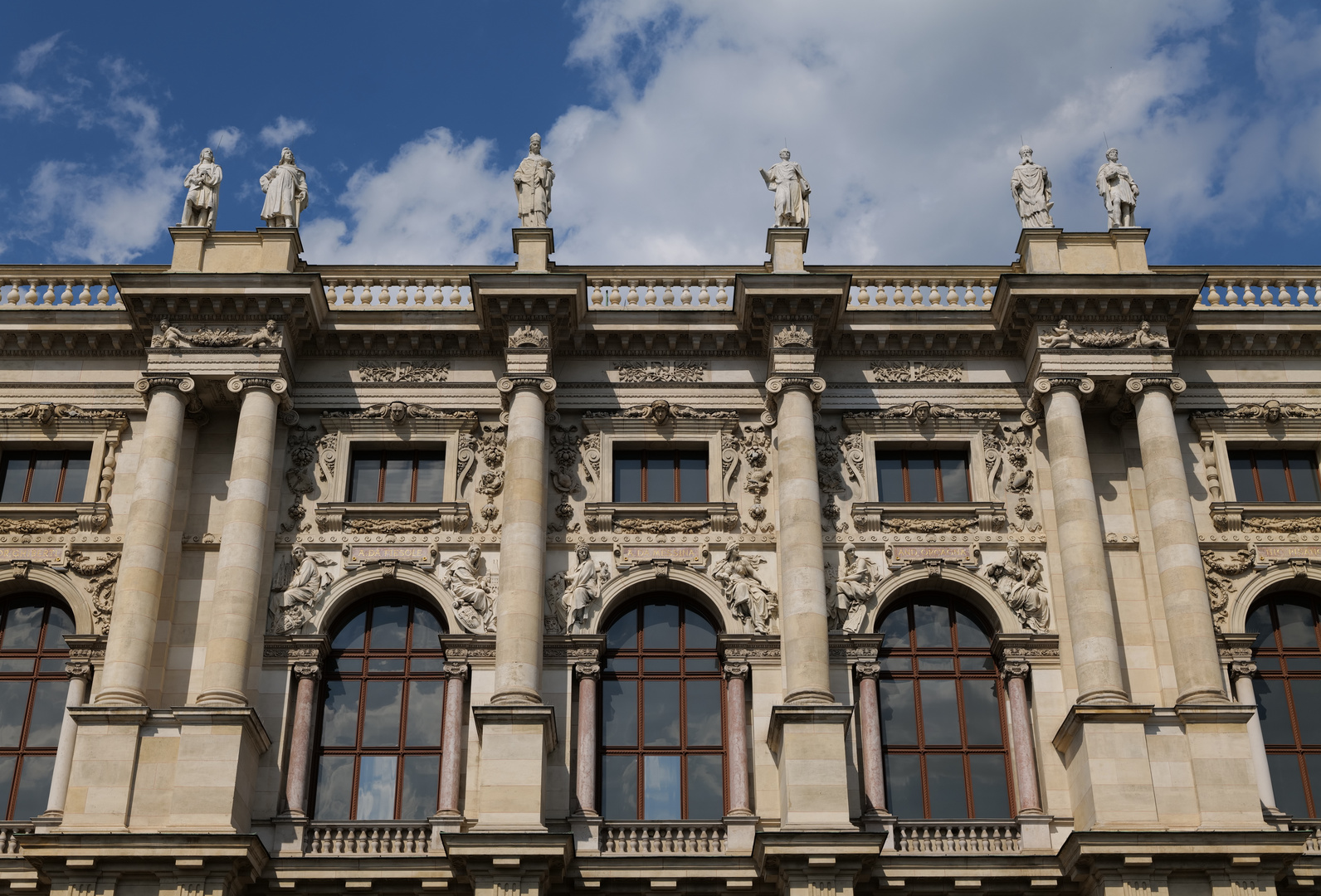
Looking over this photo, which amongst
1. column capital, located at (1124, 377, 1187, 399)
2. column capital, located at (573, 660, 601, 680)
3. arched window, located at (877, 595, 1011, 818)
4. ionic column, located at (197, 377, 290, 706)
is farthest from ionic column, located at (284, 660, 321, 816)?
column capital, located at (1124, 377, 1187, 399)

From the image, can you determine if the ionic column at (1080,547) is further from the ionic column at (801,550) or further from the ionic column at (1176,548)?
the ionic column at (801,550)

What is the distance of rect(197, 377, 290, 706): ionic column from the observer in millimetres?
22469

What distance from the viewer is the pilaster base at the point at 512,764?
21.3 metres

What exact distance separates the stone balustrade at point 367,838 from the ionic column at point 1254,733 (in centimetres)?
1121

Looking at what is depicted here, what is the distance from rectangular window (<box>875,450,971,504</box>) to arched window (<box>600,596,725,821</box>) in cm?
A: 363

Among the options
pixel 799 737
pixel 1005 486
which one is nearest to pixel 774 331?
pixel 1005 486

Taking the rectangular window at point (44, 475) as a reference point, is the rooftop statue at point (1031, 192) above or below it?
above

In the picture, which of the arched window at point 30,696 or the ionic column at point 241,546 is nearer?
the ionic column at point 241,546

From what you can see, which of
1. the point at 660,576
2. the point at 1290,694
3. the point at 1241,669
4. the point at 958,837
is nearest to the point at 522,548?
the point at 660,576

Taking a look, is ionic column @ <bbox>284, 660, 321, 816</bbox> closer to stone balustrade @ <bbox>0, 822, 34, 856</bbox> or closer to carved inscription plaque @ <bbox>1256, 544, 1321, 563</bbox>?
stone balustrade @ <bbox>0, 822, 34, 856</bbox>

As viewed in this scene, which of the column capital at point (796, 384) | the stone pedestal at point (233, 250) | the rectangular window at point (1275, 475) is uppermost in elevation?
the stone pedestal at point (233, 250)

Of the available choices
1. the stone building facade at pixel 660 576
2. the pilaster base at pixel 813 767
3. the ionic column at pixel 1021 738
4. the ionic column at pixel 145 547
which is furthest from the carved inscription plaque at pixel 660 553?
the ionic column at pixel 145 547

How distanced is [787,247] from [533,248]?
4069 mm

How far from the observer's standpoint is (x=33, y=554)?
957 inches
